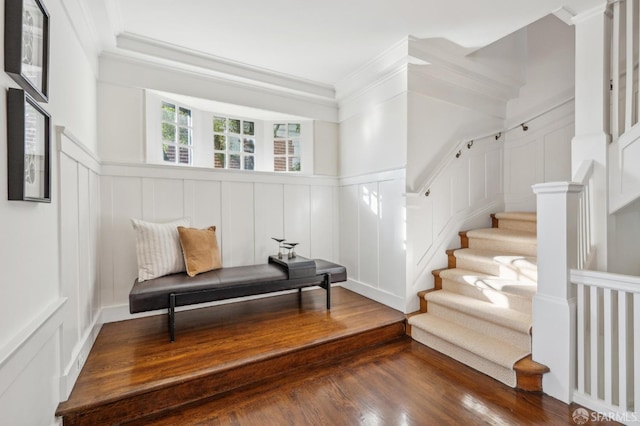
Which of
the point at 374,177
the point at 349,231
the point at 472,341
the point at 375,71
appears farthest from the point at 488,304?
the point at 375,71

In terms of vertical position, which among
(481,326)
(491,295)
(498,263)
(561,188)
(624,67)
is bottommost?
(481,326)

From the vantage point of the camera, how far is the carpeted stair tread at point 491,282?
224 centimetres

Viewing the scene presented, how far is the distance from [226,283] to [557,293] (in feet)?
7.69

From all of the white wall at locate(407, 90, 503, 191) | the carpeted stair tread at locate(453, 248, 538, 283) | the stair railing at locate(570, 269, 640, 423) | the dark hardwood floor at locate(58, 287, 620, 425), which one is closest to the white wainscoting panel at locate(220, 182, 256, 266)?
the dark hardwood floor at locate(58, 287, 620, 425)

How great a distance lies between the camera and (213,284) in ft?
7.76

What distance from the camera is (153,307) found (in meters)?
2.17

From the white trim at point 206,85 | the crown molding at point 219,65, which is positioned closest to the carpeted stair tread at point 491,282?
the white trim at point 206,85

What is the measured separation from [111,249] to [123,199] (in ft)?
1.52

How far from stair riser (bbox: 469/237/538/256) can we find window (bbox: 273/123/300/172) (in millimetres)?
2223

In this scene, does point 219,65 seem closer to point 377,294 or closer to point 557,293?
point 377,294

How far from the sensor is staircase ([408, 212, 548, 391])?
2012 mm

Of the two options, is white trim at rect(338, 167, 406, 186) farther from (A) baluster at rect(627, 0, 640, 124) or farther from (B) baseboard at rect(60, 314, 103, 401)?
(B) baseboard at rect(60, 314, 103, 401)

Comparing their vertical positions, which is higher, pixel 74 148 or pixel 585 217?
pixel 74 148

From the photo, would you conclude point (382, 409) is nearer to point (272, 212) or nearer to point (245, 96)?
point (272, 212)
